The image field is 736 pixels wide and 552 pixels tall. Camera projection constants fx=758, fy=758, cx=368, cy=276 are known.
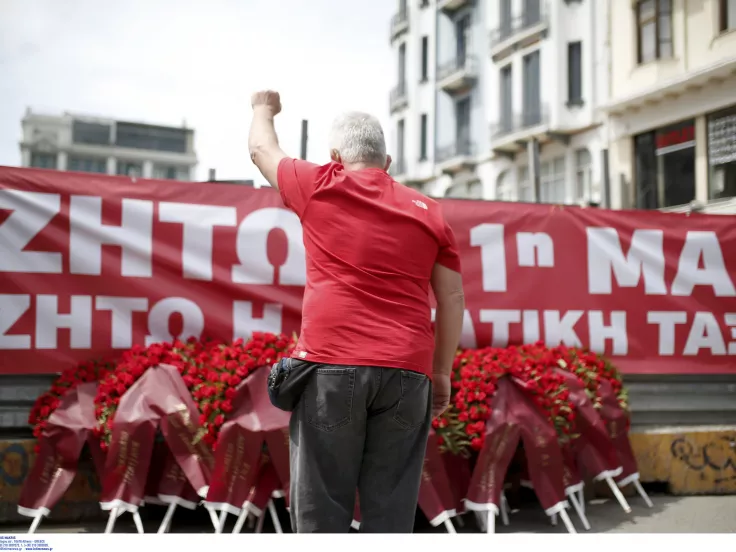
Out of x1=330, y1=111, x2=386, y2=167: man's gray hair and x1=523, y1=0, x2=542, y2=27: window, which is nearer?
x1=330, y1=111, x2=386, y2=167: man's gray hair

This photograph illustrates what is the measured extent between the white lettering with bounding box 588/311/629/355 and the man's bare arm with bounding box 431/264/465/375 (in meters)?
3.22

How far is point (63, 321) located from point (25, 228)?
1.88ft

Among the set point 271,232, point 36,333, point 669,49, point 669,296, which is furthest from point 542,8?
point 36,333

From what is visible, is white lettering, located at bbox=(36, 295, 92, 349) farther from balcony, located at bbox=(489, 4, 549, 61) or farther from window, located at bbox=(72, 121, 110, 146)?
balcony, located at bbox=(489, 4, 549, 61)

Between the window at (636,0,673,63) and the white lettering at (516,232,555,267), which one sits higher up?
the window at (636,0,673,63)

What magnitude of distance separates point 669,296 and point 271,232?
2967 mm

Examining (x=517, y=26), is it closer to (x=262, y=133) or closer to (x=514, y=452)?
(x=514, y=452)

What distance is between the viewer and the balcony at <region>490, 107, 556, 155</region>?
61.3 ft

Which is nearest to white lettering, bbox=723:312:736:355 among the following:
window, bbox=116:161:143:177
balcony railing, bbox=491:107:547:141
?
window, bbox=116:161:143:177

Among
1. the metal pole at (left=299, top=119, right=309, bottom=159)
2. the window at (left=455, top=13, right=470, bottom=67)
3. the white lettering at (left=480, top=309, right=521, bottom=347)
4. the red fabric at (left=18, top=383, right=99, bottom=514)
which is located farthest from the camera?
the window at (left=455, top=13, right=470, bottom=67)

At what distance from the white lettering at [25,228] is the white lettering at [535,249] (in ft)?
9.88

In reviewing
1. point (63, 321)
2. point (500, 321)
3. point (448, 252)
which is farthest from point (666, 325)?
point (63, 321)

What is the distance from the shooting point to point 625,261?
5.50 meters

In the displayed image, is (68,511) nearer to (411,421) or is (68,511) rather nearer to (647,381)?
(411,421)
